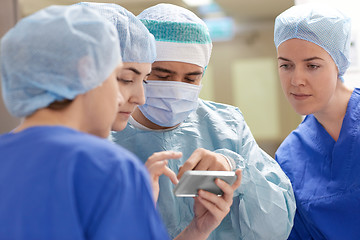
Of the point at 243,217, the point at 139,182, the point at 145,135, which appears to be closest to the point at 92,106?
the point at 139,182

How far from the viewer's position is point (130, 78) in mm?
1407

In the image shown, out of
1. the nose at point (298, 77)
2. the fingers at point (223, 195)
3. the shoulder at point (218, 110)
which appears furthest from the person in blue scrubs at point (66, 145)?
the nose at point (298, 77)

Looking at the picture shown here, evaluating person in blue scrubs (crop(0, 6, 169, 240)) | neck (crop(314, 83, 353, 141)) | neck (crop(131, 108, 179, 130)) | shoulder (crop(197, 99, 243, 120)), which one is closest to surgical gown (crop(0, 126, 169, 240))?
person in blue scrubs (crop(0, 6, 169, 240))

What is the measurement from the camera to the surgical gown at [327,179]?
182cm

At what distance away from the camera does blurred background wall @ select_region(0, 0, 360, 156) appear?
436cm

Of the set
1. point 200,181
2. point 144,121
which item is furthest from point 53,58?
point 144,121

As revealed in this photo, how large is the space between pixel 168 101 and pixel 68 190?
86 cm

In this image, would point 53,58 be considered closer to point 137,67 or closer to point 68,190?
point 68,190

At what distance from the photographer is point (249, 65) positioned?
4480 mm

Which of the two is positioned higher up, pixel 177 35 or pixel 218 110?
pixel 177 35

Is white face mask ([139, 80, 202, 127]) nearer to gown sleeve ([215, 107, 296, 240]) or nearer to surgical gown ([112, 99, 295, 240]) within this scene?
surgical gown ([112, 99, 295, 240])

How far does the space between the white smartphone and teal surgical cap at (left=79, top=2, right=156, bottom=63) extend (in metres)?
0.43

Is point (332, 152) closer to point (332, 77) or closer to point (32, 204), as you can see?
point (332, 77)

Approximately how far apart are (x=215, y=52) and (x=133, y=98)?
325 cm
